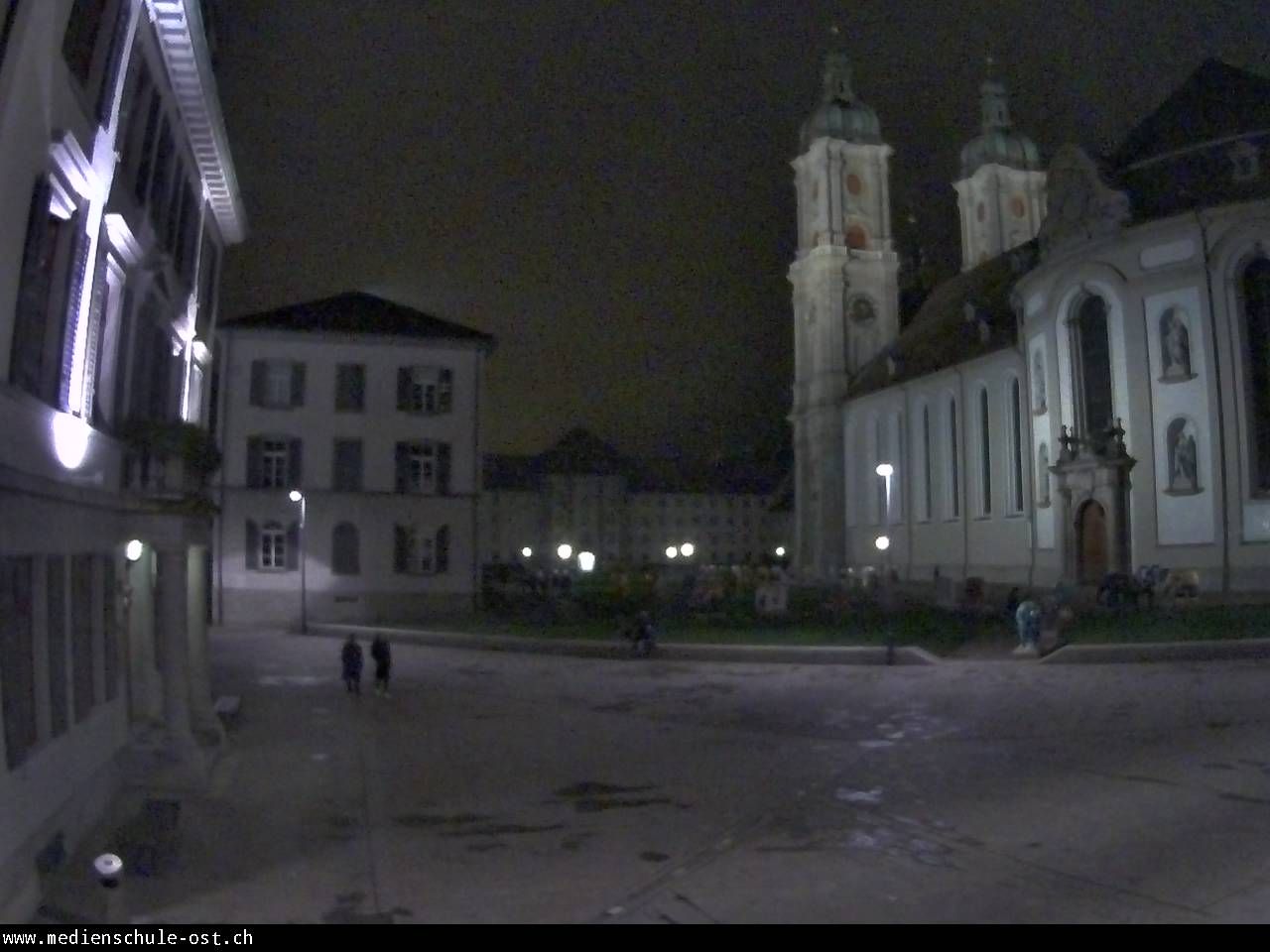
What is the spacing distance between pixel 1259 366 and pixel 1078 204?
9.12 metres

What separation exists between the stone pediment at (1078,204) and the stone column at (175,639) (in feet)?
111

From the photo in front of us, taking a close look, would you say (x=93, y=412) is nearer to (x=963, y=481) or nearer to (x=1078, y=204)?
(x=1078, y=204)

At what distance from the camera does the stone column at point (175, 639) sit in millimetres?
15500

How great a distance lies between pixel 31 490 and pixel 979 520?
47.6 m

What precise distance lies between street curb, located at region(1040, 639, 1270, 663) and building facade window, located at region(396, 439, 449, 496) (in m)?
26.7

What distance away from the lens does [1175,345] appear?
3838 centimetres

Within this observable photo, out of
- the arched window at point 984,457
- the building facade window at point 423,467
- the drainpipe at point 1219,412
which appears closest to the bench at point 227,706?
the building facade window at point 423,467

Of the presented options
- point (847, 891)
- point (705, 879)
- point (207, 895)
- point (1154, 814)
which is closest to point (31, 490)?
point (207, 895)

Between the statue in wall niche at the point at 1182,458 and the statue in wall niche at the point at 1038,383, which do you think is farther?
the statue in wall niche at the point at 1038,383

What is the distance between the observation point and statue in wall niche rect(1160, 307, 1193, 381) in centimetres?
3816

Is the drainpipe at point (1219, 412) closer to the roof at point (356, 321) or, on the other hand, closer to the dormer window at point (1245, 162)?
the dormer window at point (1245, 162)
